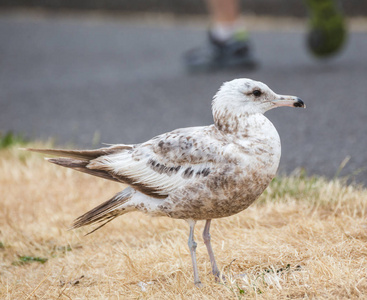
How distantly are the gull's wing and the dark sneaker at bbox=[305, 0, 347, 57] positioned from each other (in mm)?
5183

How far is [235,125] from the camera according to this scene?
3221 millimetres

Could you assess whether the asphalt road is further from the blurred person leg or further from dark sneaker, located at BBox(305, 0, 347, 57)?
dark sneaker, located at BBox(305, 0, 347, 57)

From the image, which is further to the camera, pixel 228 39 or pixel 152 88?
pixel 152 88

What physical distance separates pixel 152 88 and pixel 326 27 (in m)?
2.44

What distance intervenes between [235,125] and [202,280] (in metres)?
0.86

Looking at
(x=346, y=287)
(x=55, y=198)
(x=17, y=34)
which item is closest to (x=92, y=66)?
(x=17, y=34)

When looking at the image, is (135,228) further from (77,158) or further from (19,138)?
(19,138)

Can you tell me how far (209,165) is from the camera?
311 centimetres

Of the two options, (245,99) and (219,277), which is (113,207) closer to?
(219,277)

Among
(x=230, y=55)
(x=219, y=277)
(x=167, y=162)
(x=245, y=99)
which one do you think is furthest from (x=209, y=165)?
(x=230, y=55)

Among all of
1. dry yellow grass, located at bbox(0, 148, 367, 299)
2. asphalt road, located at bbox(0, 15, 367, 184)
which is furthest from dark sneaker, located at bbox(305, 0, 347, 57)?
dry yellow grass, located at bbox(0, 148, 367, 299)

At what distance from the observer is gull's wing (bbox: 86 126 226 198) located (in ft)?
10.3

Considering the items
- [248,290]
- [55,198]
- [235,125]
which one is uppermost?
[235,125]

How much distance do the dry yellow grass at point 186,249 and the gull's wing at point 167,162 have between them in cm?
48
